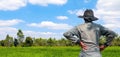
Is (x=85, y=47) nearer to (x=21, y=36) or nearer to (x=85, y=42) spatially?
(x=85, y=42)

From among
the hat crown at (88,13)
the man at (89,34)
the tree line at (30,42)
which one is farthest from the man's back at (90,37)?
the tree line at (30,42)

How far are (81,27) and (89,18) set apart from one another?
7.7 inches

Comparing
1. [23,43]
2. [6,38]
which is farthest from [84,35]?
[6,38]

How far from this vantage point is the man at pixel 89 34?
549cm

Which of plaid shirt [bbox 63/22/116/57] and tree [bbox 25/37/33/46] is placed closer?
plaid shirt [bbox 63/22/116/57]

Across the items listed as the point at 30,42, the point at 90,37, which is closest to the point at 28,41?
the point at 30,42

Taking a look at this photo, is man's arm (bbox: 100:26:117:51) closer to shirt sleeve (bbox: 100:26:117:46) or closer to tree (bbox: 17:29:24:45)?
shirt sleeve (bbox: 100:26:117:46)

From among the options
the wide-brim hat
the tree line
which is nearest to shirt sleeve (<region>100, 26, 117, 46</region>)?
the wide-brim hat

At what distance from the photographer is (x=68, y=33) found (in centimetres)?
555

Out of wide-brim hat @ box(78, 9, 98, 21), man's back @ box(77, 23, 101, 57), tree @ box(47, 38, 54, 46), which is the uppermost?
tree @ box(47, 38, 54, 46)

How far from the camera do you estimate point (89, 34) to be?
18.1 feet

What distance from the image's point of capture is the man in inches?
216

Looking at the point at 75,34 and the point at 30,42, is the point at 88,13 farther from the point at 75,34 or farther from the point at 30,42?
the point at 30,42

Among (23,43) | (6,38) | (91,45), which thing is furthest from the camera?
(6,38)
